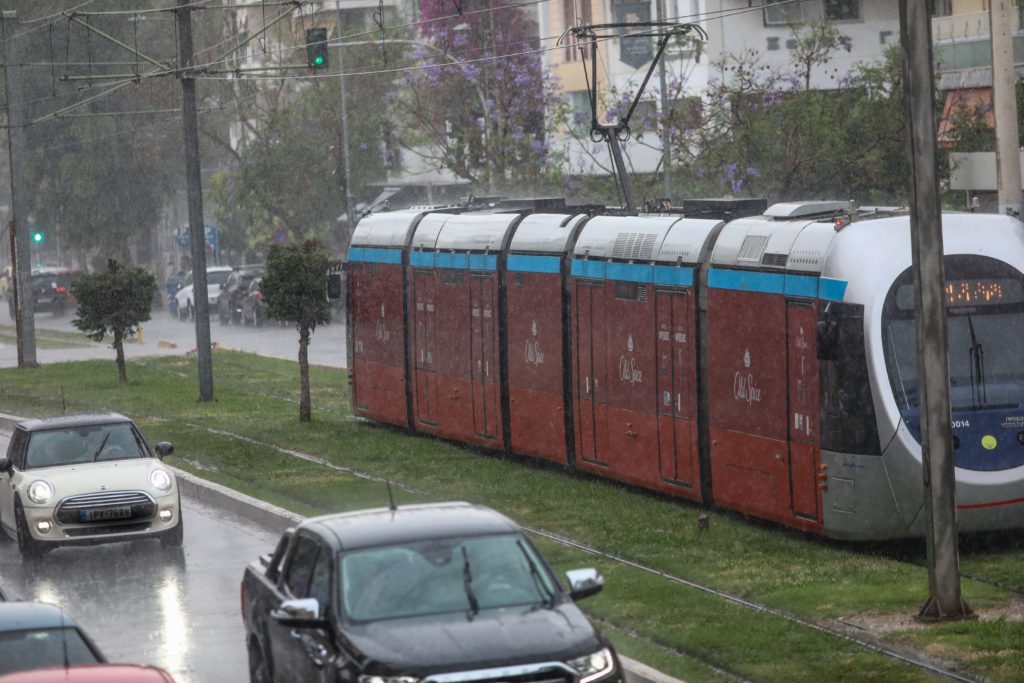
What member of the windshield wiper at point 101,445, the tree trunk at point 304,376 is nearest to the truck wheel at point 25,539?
the windshield wiper at point 101,445

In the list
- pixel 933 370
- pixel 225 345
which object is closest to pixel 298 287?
pixel 933 370

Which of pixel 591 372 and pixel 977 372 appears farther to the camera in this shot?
pixel 591 372

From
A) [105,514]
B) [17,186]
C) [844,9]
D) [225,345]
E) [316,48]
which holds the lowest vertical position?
[225,345]

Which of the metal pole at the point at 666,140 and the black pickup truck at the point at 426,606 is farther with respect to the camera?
the metal pole at the point at 666,140

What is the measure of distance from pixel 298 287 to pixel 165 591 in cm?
1176

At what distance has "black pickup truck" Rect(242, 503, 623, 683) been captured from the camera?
26.9 feet

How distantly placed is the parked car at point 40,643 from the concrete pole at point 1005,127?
11.9m

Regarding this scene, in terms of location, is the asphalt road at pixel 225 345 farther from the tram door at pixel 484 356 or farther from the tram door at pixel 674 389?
the tram door at pixel 674 389

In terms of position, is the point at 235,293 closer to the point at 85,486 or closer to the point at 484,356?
the point at 484,356

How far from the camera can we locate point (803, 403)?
50.7ft

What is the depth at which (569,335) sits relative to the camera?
20469 millimetres

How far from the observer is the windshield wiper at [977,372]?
1485 cm

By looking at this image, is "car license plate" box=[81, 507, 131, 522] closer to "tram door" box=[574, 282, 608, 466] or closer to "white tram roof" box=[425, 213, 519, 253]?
"tram door" box=[574, 282, 608, 466]

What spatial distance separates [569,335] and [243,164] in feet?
162
